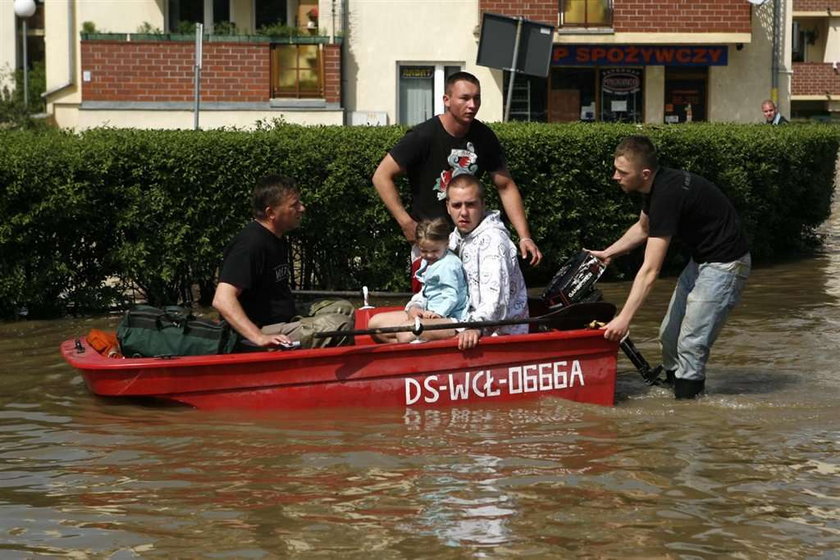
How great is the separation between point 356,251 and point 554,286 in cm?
446

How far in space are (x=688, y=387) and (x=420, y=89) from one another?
2078 centimetres

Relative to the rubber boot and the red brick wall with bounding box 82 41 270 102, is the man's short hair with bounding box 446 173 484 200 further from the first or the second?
the red brick wall with bounding box 82 41 270 102

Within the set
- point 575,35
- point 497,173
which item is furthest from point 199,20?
point 497,173

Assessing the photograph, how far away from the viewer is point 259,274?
29.3 ft

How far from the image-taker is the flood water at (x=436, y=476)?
6.46 metres

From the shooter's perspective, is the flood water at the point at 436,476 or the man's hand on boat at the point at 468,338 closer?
the flood water at the point at 436,476

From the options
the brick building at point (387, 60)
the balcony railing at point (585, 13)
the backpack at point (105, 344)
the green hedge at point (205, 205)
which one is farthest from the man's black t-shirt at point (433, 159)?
the balcony railing at point (585, 13)

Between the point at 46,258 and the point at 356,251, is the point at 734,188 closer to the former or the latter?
the point at 356,251

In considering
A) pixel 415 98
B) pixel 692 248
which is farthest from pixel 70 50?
pixel 692 248

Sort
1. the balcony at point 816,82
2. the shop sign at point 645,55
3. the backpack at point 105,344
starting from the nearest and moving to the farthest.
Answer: the backpack at point 105,344 < the shop sign at point 645,55 < the balcony at point 816,82

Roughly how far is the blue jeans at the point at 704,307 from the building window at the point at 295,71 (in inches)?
770

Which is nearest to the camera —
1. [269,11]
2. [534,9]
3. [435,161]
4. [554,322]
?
[554,322]

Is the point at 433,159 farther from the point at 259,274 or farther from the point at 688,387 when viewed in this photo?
the point at 688,387

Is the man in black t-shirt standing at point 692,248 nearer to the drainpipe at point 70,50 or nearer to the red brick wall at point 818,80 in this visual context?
the drainpipe at point 70,50
